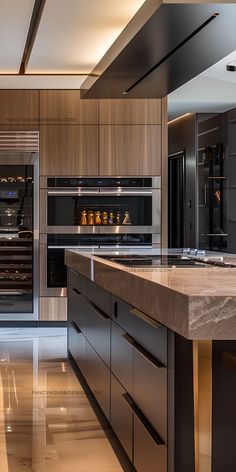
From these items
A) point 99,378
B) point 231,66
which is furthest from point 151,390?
point 231,66

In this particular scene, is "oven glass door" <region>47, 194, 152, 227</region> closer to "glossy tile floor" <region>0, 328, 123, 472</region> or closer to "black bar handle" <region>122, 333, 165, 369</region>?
"glossy tile floor" <region>0, 328, 123, 472</region>

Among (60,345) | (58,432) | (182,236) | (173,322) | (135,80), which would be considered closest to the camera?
(173,322)

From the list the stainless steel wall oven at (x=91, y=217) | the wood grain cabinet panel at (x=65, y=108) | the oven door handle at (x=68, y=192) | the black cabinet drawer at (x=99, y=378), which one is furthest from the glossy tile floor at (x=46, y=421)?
the wood grain cabinet panel at (x=65, y=108)

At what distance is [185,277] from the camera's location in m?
2.68

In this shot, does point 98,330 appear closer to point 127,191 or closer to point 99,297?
point 99,297

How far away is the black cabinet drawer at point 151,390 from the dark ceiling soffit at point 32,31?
2.89 meters

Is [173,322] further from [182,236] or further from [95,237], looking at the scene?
[182,236]

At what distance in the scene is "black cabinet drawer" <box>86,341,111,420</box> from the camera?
369cm

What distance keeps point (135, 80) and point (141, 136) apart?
3.15m

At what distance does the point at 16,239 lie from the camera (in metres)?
7.35

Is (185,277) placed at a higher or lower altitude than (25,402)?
higher

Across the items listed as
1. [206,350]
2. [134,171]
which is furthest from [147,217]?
[206,350]

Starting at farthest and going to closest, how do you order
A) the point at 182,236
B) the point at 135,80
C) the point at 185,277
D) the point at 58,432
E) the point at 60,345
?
the point at 182,236 → the point at 60,345 → the point at 135,80 → the point at 58,432 → the point at 185,277

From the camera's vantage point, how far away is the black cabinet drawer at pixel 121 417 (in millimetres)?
3012
